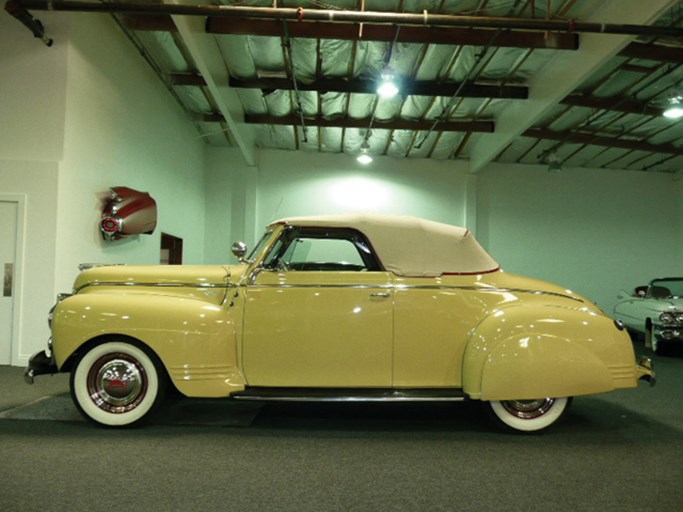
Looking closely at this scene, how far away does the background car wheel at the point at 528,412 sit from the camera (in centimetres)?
361

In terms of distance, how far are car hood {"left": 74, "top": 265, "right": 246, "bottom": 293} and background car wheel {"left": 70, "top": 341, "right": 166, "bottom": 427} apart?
561mm

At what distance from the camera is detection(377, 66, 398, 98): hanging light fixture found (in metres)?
7.51

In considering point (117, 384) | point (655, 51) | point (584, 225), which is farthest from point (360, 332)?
point (584, 225)

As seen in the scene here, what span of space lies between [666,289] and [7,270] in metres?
10.4

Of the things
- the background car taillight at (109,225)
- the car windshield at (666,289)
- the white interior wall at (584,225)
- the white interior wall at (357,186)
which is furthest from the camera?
the white interior wall at (584,225)

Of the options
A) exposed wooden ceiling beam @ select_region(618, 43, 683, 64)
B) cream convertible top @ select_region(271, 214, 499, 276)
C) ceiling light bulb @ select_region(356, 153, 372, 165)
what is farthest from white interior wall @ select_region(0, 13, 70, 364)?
exposed wooden ceiling beam @ select_region(618, 43, 683, 64)

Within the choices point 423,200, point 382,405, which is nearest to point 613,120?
point 423,200

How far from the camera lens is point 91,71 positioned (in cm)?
652

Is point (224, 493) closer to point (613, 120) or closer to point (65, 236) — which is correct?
point (65, 236)

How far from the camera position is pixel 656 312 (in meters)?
8.34

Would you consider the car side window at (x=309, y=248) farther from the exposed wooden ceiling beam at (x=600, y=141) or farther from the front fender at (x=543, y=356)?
the exposed wooden ceiling beam at (x=600, y=141)

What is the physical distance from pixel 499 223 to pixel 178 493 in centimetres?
1181

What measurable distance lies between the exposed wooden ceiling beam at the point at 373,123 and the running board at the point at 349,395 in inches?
320

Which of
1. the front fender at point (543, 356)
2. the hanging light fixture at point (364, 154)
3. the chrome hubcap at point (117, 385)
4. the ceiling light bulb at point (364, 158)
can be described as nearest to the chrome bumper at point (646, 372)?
the front fender at point (543, 356)
